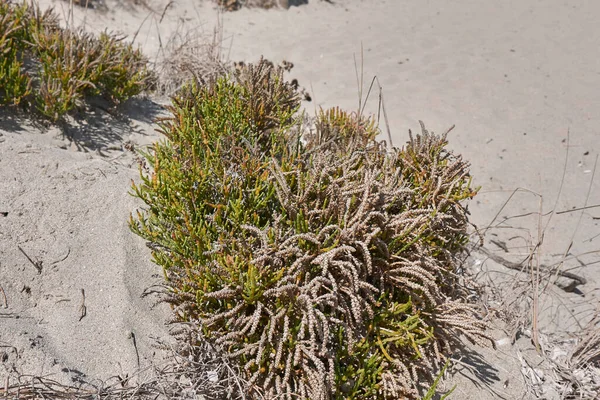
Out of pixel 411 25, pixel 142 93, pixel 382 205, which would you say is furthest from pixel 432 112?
pixel 382 205

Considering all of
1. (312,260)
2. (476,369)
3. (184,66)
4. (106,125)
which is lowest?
(476,369)

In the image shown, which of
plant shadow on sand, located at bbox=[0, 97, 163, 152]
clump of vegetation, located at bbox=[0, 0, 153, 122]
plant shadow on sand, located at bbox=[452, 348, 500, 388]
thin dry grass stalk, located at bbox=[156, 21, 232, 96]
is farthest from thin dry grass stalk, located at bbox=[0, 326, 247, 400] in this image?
thin dry grass stalk, located at bbox=[156, 21, 232, 96]

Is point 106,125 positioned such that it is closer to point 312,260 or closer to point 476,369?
point 312,260

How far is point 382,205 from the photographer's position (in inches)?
108

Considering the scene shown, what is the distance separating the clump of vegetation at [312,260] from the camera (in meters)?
2.30

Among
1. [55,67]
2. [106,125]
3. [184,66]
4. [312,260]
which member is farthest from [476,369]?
[184,66]

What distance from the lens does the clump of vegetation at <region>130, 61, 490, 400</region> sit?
90.5 inches

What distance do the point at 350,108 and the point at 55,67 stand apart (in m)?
3.76

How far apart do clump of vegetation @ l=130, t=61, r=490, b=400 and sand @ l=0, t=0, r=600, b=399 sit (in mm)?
341

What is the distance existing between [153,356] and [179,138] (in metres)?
1.47

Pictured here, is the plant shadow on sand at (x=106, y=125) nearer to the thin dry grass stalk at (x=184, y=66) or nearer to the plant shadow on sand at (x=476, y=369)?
the thin dry grass stalk at (x=184, y=66)

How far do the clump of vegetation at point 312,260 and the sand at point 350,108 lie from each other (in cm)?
34

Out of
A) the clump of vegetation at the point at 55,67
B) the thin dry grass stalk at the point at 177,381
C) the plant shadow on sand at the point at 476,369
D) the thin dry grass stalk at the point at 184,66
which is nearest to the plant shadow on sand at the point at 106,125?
the clump of vegetation at the point at 55,67

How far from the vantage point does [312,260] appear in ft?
8.10
